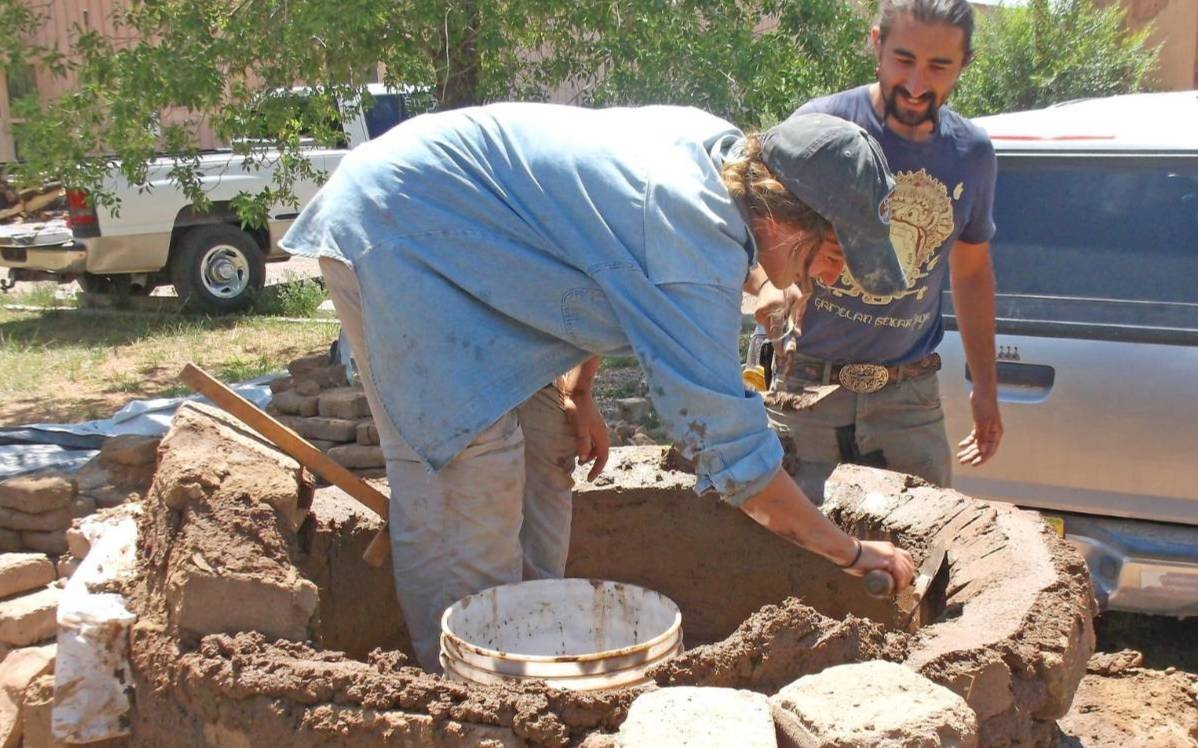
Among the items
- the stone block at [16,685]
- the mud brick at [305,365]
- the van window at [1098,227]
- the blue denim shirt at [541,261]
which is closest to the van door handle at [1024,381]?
the van window at [1098,227]

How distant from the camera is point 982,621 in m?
2.62

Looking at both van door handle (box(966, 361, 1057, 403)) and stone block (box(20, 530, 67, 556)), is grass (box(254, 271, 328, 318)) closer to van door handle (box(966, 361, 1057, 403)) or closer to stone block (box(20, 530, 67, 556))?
stone block (box(20, 530, 67, 556))

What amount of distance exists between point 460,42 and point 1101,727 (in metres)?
4.70

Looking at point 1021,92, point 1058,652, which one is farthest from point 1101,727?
point 1021,92

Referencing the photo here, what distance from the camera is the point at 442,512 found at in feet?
9.01

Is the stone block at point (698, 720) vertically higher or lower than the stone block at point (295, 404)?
higher

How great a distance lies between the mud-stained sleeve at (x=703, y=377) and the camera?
228cm

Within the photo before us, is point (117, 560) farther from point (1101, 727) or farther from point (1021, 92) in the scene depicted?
point (1021, 92)

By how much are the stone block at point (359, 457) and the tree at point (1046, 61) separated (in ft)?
32.4

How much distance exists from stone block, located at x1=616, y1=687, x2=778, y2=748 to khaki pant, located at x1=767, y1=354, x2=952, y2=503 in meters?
1.46

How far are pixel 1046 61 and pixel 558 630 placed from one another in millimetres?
12819

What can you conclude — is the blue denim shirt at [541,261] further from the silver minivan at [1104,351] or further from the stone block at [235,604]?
the silver minivan at [1104,351]

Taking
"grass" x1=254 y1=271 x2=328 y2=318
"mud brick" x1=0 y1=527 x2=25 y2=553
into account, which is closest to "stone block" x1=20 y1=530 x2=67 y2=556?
"mud brick" x1=0 y1=527 x2=25 y2=553

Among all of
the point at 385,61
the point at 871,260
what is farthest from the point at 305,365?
the point at 871,260
